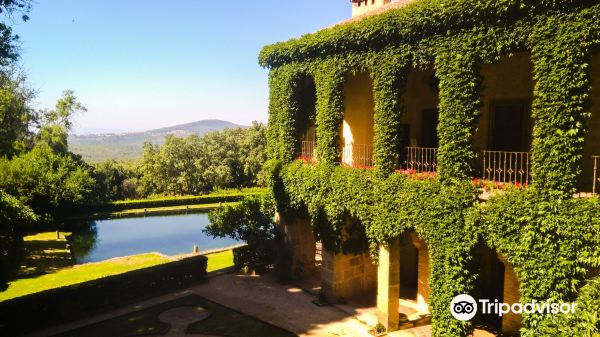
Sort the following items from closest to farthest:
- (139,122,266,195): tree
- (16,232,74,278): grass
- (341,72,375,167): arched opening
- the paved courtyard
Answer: the paved courtyard → (341,72,375,167): arched opening → (16,232,74,278): grass → (139,122,266,195): tree

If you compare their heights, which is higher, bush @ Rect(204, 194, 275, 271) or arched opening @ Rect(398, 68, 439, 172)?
arched opening @ Rect(398, 68, 439, 172)

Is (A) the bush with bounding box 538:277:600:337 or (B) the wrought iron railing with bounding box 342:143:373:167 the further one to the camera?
(B) the wrought iron railing with bounding box 342:143:373:167

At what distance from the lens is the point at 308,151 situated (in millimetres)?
18141

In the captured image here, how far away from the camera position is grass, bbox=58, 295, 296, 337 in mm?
13242

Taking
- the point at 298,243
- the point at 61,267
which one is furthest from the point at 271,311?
the point at 61,267

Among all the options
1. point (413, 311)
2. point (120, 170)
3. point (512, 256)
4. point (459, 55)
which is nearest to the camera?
point (512, 256)

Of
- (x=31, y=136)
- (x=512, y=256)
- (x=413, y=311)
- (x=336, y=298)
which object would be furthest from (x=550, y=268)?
(x=31, y=136)

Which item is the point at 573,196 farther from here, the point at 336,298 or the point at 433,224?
the point at 336,298

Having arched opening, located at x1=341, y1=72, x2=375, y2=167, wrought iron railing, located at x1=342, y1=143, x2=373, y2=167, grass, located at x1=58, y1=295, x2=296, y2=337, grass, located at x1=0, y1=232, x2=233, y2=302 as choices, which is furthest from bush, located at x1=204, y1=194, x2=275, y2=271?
arched opening, located at x1=341, y1=72, x2=375, y2=167

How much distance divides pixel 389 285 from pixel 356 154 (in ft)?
17.5

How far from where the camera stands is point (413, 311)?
49.1 ft

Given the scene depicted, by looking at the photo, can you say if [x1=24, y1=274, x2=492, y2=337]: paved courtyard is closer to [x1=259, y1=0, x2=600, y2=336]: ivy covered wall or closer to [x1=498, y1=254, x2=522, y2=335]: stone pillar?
[x1=498, y1=254, x2=522, y2=335]: stone pillar

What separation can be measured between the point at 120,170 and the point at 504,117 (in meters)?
62.3

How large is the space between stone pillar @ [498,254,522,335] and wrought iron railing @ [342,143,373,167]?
19.2ft
